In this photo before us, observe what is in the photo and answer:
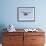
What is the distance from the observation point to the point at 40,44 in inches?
145

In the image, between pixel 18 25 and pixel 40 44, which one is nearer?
pixel 40 44

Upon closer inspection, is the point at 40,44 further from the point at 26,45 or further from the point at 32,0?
the point at 32,0

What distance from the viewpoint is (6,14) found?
4.17 metres

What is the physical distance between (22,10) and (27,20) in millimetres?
367

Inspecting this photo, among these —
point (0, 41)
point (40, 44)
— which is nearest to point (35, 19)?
point (40, 44)

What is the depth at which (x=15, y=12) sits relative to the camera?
416 centimetres

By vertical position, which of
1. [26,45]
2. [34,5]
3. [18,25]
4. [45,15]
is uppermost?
[34,5]

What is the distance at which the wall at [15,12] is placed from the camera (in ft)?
13.6

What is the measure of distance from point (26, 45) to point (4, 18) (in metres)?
1.18

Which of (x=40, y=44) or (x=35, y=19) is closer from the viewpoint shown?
(x=40, y=44)

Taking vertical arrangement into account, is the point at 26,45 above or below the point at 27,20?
below

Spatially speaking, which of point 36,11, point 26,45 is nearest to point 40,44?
point 26,45

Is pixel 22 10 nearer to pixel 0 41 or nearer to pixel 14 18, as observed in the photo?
pixel 14 18

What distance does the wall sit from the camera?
4.15 metres
